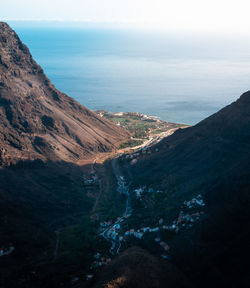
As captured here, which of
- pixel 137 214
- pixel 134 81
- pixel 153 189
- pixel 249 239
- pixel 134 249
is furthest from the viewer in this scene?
pixel 134 81

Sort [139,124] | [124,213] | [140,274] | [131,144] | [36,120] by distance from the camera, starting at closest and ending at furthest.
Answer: [140,274] < [124,213] < [36,120] < [131,144] < [139,124]

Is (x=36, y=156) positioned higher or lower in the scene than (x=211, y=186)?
higher

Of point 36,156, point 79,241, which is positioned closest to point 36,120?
point 36,156

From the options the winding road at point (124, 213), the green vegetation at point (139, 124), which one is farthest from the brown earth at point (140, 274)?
the green vegetation at point (139, 124)

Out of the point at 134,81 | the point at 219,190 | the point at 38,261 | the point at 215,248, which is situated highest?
the point at 134,81

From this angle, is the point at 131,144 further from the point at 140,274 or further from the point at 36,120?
the point at 140,274

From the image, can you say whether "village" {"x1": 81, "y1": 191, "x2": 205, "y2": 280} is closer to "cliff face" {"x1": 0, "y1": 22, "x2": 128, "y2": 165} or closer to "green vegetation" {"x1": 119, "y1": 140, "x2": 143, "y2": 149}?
"cliff face" {"x1": 0, "y1": 22, "x2": 128, "y2": 165}

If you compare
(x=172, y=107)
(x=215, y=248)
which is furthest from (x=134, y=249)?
(x=172, y=107)

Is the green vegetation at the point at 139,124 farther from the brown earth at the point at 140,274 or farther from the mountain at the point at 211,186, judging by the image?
the brown earth at the point at 140,274

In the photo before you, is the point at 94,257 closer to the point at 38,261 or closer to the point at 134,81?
the point at 38,261
